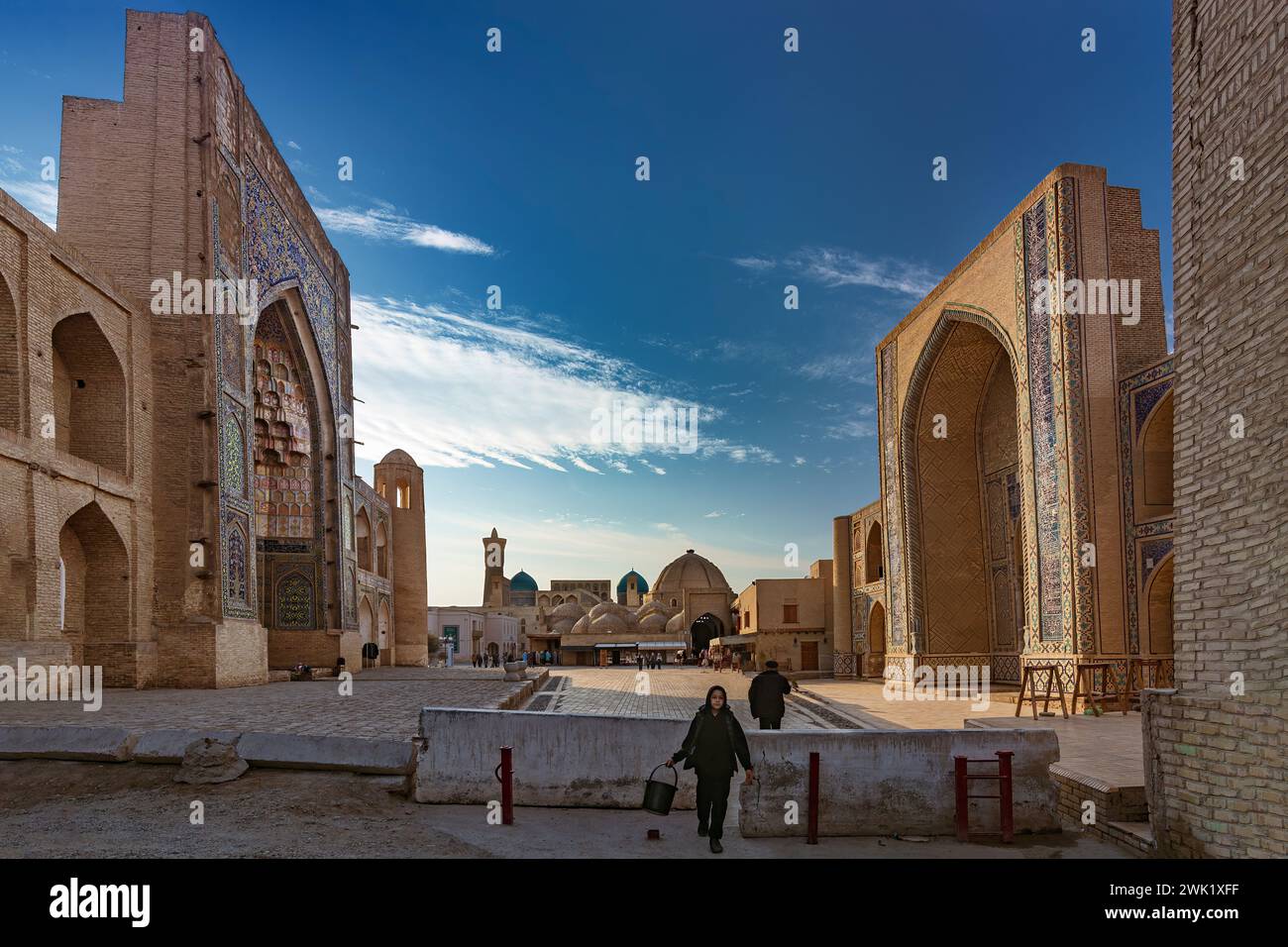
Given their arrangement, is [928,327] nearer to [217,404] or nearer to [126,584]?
[217,404]

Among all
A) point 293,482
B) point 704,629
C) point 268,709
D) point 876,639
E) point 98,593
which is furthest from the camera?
point 704,629

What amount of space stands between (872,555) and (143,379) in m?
20.1

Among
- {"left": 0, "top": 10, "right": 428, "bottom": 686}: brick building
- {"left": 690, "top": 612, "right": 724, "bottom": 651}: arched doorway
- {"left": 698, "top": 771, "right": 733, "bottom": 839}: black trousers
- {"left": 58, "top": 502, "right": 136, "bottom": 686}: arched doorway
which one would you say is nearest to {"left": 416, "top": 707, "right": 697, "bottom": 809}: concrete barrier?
{"left": 698, "top": 771, "right": 733, "bottom": 839}: black trousers

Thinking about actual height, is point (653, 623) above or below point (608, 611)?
below

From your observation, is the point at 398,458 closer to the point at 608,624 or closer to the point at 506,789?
the point at 608,624

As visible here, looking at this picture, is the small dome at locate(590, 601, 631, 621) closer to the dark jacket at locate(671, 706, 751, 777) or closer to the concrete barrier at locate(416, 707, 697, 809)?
the concrete barrier at locate(416, 707, 697, 809)

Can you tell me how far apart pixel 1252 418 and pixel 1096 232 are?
11863 millimetres

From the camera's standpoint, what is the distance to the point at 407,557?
36250 mm

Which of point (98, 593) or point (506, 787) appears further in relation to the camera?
point (98, 593)

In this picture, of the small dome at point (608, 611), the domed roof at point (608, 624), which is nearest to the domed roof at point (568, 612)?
the small dome at point (608, 611)

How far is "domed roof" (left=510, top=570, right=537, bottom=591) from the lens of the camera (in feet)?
260

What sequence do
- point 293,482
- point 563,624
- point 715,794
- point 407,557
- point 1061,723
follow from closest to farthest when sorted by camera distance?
point 715,794
point 1061,723
point 293,482
point 407,557
point 563,624

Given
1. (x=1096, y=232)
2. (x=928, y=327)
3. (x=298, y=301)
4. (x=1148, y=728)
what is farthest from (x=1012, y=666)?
(x=298, y=301)

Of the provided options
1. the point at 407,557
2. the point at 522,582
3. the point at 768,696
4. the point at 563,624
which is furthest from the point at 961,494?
the point at 522,582
